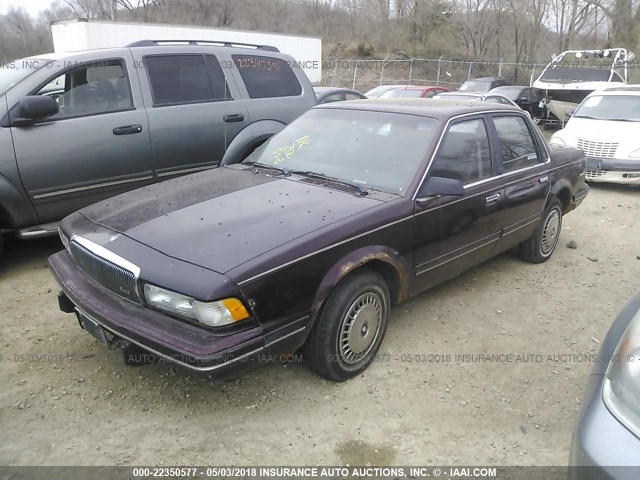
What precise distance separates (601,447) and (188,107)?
4750 millimetres

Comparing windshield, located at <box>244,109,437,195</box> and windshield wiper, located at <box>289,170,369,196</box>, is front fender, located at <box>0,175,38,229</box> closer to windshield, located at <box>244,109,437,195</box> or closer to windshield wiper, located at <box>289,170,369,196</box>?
windshield, located at <box>244,109,437,195</box>

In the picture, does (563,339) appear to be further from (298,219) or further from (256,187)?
(256,187)

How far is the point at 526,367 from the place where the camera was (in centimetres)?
349

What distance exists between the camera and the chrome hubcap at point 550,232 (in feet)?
17.0

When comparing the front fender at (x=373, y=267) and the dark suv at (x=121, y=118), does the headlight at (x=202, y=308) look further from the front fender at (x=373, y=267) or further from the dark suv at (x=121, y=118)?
the dark suv at (x=121, y=118)

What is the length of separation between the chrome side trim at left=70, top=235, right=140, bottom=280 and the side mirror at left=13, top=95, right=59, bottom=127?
183cm

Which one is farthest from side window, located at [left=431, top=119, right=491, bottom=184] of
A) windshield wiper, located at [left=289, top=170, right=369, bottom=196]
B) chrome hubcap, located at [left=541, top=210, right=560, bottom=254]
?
chrome hubcap, located at [left=541, top=210, right=560, bottom=254]

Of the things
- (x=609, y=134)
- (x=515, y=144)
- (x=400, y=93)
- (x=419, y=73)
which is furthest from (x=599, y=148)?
(x=419, y=73)

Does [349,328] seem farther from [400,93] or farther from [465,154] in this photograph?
[400,93]

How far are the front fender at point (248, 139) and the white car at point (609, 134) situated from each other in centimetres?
557

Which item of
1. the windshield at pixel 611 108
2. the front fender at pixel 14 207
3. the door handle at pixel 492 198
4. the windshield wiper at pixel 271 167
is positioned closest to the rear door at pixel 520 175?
the door handle at pixel 492 198

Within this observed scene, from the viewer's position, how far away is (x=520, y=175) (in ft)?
14.5

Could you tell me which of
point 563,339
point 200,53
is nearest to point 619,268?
point 563,339

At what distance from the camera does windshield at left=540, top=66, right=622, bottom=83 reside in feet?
47.3
